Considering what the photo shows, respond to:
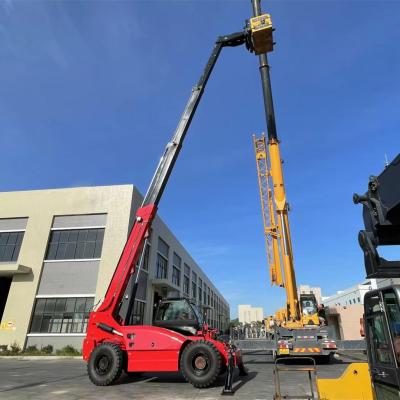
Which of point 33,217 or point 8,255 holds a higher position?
point 33,217

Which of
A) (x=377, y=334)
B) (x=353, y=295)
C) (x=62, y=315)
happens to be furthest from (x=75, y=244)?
(x=353, y=295)

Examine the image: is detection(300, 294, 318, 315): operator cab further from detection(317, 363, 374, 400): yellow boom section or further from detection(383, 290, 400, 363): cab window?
detection(383, 290, 400, 363): cab window

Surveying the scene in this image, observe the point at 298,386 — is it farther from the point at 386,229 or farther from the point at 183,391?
the point at 386,229

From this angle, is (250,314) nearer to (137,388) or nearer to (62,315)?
(62,315)

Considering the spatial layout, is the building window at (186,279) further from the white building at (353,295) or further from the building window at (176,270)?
the white building at (353,295)

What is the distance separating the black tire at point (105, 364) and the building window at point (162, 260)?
831 inches

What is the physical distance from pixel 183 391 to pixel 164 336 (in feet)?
5.02

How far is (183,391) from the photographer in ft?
28.8

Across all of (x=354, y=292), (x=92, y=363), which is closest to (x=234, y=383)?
(x=92, y=363)

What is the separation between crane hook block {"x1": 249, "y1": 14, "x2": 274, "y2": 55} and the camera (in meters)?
11.9

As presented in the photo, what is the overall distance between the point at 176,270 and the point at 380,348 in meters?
35.9

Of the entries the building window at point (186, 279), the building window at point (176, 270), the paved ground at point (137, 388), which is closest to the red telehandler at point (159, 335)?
the paved ground at point (137, 388)

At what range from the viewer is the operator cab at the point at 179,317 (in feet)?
34.0

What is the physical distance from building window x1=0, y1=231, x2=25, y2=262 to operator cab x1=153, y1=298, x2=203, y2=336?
18.9 m
